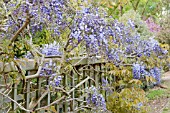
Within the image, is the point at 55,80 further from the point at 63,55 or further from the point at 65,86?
the point at 65,86

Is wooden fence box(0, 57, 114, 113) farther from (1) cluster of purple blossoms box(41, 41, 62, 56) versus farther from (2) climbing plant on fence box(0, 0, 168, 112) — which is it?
(1) cluster of purple blossoms box(41, 41, 62, 56)

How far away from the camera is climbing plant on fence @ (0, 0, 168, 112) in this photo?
103 inches

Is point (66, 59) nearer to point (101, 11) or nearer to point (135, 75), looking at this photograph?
point (101, 11)

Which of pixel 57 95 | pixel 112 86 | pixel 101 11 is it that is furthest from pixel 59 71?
pixel 112 86

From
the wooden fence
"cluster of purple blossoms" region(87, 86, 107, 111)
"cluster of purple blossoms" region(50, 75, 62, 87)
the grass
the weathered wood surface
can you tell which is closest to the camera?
the weathered wood surface

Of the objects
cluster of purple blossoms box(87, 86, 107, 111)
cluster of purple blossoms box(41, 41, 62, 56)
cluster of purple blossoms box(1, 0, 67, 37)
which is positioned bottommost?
cluster of purple blossoms box(87, 86, 107, 111)

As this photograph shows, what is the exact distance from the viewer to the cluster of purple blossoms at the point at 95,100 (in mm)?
3818

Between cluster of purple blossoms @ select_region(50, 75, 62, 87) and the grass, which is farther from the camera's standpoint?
the grass

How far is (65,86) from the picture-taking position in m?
3.58

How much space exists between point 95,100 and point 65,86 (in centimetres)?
46

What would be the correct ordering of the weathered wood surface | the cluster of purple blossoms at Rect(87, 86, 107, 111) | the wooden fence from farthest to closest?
the cluster of purple blossoms at Rect(87, 86, 107, 111) < the wooden fence < the weathered wood surface

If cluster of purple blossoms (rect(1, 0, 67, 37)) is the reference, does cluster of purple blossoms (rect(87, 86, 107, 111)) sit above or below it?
below

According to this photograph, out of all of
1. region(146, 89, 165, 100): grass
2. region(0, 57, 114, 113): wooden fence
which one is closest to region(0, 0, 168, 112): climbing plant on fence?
region(0, 57, 114, 113): wooden fence

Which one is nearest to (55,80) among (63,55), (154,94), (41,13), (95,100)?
(63,55)
